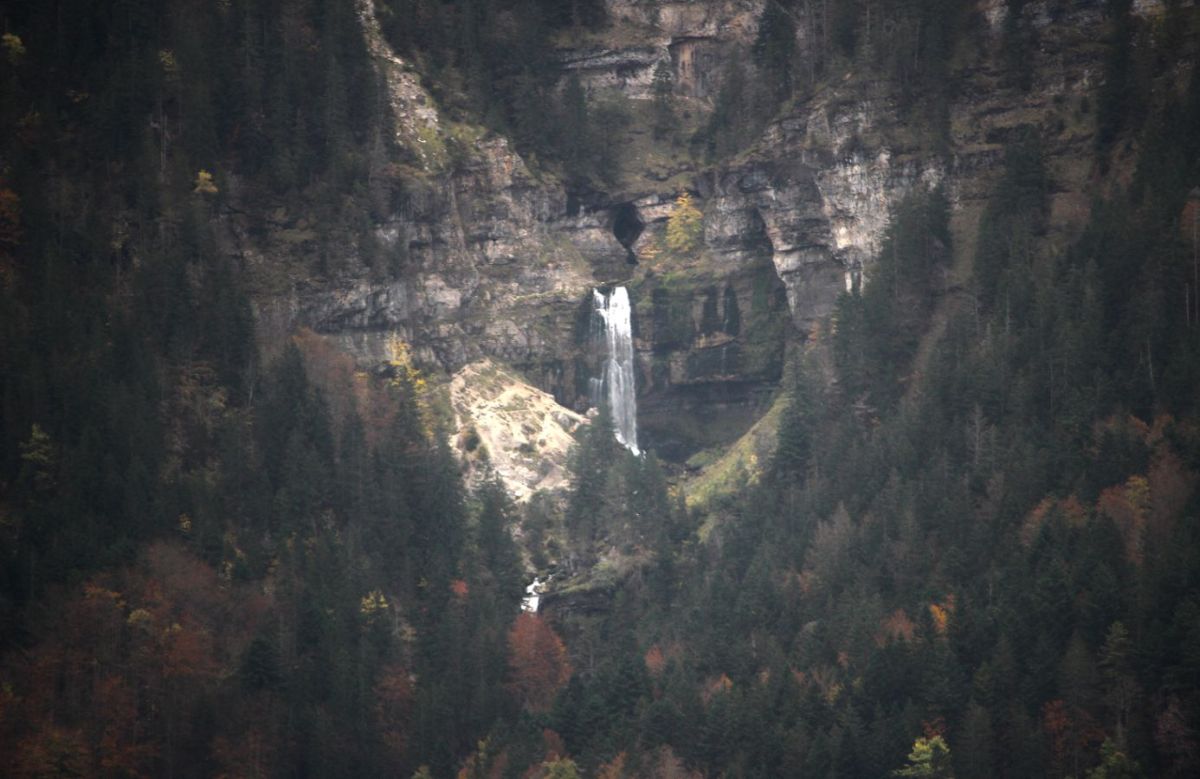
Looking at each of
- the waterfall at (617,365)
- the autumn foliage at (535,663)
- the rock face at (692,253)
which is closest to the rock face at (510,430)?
the rock face at (692,253)

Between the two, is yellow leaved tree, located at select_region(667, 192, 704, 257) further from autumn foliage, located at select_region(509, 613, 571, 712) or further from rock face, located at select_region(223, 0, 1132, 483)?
autumn foliage, located at select_region(509, 613, 571, 712)

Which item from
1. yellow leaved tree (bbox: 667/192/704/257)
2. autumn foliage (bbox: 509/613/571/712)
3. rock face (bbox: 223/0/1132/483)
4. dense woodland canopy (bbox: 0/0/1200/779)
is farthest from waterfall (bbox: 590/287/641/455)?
autumn foliage (bbox: 509/613/571/712)

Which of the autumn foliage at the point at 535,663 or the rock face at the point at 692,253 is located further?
the rock face at the point at 692,253

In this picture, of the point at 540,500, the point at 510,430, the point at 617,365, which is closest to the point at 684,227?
the point at 617,365

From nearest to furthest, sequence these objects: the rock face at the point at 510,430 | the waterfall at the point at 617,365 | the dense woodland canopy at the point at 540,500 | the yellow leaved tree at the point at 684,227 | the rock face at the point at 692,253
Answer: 1. the dense woodland canopy at the point at 540,500
2. the rock face at the point at 692,253
3. the rock face at the point at 510,430
4. the waterfall at the point at 617,365
5. the yellow leaved tree at the point at 684,227

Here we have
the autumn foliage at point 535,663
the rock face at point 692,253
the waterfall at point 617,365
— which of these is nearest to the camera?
the autumn foliage at point 535,663

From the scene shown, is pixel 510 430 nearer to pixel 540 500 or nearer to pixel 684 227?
pixel 540 500

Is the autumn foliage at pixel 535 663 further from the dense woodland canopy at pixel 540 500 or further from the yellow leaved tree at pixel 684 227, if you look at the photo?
the yellow leaved tree at pixel 684 227
